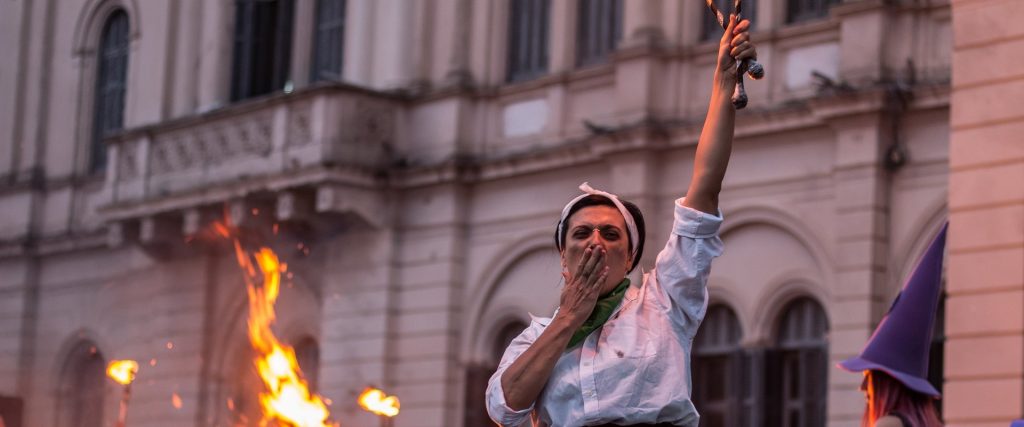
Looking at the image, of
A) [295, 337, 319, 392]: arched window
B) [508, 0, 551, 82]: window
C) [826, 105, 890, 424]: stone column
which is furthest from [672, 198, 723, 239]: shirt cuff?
[295, 337, 319, 392]: arched window

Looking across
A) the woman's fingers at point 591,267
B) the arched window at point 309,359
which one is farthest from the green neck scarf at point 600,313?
the arched window at point 309,359

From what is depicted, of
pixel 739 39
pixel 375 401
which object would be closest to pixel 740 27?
pixel 739 39

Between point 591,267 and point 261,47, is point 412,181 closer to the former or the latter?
point 261,47

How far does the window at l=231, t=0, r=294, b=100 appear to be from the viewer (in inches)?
→ 1037

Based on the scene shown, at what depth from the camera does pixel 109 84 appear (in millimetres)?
29047

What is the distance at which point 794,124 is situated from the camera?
62.9 feet

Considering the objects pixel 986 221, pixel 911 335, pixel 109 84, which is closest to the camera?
pixel 911 335

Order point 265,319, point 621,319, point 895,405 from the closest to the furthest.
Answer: point 621,319
point 895,405
point 265,319

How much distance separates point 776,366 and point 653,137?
2696 mm

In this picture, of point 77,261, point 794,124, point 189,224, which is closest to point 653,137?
point 794,124

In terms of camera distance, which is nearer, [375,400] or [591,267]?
[591,267]

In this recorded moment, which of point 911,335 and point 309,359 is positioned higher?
point 309,359

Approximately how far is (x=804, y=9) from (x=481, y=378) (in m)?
5.78

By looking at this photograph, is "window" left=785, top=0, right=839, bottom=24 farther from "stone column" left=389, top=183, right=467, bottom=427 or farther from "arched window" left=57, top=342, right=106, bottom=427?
"arched window" left=57, top=342, right=106, bottom=427
